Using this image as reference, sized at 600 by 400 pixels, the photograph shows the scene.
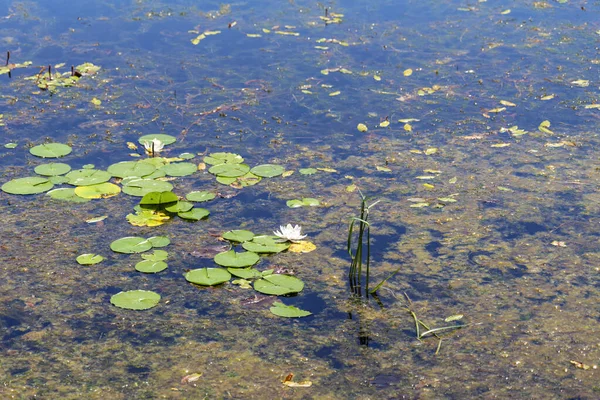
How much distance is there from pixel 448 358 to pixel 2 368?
60.0 inches

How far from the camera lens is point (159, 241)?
3148 millimetres

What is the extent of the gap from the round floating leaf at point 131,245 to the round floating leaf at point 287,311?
0.72m

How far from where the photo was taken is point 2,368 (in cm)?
237

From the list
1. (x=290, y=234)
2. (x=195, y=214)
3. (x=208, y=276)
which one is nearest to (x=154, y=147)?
(x=195, y=214)

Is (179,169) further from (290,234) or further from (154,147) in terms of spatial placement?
(290,234)

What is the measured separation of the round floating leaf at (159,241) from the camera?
3.13m

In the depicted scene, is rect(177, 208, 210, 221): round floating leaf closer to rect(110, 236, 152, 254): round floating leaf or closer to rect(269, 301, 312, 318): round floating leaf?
rect(110, 236, 152, 254): round floating leaf

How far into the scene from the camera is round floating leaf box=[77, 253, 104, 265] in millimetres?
2988

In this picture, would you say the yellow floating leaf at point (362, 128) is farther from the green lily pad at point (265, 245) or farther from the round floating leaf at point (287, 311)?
the round floating leaf at point (287, 311)

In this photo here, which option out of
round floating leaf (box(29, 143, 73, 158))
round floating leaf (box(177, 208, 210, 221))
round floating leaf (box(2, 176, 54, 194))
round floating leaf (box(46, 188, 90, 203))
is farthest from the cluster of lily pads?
round floating leaf (box(29, 143, 73, 158))

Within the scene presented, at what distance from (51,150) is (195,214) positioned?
44.8 inches

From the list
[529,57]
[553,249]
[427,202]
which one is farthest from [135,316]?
[529,57]

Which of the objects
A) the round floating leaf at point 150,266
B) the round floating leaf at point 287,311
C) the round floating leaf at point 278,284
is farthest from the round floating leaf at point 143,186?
the round floating leaf at point 287,311

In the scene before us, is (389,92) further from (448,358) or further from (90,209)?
(448,358)
